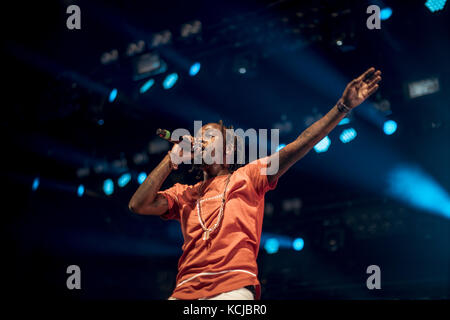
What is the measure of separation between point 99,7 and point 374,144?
12.0 ft

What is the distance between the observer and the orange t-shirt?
2109 mm

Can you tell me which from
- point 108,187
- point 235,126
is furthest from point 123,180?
point 235,126

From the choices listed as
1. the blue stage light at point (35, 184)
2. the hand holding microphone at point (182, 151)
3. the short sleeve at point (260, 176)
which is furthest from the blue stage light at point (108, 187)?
the short sleeve at point (260, 176)

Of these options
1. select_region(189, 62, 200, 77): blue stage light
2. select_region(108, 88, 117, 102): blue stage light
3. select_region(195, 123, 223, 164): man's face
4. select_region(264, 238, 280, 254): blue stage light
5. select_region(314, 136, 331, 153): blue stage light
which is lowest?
select_region(264, 238, 280, 254): blue stage light

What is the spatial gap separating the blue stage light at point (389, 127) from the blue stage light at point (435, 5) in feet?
3.97

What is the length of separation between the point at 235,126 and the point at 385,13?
2155mm

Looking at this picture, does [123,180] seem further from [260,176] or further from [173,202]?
[260,176]

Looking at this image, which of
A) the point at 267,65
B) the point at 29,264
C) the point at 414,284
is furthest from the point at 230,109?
the point at 29,264

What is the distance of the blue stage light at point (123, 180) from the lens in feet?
20.0

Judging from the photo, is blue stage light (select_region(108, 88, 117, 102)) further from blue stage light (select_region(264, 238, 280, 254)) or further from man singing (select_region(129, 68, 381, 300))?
man singing (select_region(129, 68, 381, 300))

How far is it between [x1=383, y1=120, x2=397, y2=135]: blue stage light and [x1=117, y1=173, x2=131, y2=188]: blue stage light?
3.26m

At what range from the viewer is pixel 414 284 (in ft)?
14.8

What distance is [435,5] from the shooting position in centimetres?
441

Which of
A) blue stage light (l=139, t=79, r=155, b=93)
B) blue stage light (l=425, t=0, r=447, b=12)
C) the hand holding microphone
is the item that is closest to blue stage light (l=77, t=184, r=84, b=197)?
blue stage light (l=139, t=79, r=155, b=93)
